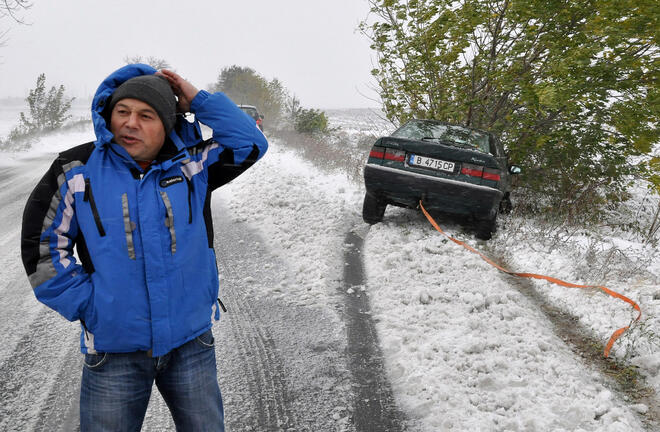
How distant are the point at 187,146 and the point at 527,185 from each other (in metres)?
8.59

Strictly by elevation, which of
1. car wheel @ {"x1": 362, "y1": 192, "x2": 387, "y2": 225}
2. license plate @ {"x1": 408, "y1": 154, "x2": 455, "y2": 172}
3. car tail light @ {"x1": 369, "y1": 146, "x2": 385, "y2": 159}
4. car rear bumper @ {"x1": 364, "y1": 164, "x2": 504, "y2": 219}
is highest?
car tail light @ {"x1": 369, "y1": 146, "x2": 385, "y2": 159}

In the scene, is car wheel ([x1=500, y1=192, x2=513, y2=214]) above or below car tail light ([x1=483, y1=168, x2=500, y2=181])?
below

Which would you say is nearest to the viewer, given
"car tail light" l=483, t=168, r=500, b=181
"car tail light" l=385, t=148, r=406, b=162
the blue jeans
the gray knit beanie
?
the blue jeans

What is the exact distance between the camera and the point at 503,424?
7.89 ft

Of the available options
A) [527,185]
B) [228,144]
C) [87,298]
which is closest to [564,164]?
[527,185]

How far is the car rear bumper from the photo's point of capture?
5.45 meters

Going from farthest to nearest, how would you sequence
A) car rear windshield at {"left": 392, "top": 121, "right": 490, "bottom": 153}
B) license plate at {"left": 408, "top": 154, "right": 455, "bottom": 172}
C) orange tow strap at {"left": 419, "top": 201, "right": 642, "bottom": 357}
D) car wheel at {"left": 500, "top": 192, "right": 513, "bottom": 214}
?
car wheel at {"left": 500, "top": 192, "right": 513, "bottom": 214}
car rear windshield at {"left": 392, "top": 121, "right": 490, "bottom": 153}
license plate at {"left": 408, "top": 154, "right": 455, "bottom": 172}
orange tow strap at {"left": 419, "top": 201, "right": 642, "bottom": 357}

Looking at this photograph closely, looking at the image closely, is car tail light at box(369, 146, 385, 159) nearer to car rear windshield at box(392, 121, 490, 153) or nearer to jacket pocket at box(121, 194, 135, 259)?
car rear windshield at box(392, 121, 490, 153)

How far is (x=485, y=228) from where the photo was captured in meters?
5.80

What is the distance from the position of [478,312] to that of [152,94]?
3.25m

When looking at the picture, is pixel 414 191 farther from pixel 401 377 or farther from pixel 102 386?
pixel 102 386

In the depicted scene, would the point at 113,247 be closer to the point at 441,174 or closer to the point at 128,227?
the point at 128,227

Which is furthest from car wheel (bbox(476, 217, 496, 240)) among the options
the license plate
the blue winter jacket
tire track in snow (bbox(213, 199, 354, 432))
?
the blue winter jacket

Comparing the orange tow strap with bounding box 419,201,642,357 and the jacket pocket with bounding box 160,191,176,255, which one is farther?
the orange tow strap with bounding box 419,201,642,357
